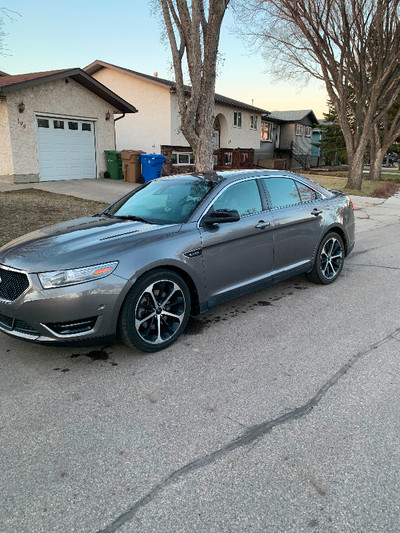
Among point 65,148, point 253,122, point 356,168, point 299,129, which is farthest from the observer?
point 299,129

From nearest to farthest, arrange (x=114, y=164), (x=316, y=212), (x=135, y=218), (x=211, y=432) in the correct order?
(x=211, y=432), (x=135, y=218), (x=316, y=212), (x=114, y=164)

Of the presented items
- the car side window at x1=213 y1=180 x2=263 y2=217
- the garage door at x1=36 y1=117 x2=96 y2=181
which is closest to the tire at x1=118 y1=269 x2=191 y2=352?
the car side window at x1=213 y1=180 x2=263 y2=217

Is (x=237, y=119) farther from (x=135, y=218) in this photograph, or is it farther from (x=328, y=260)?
(x=135, y=218)

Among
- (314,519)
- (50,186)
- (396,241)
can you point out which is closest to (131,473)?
(314,519)

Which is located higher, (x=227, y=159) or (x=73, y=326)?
(x=227, y=159)

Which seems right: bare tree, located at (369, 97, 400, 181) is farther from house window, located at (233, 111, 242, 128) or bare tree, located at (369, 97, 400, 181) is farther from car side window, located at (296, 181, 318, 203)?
car side window, located at (296, 181, 318, 203)

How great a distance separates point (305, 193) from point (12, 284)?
3.68 m

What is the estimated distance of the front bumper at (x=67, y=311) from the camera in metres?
3.18

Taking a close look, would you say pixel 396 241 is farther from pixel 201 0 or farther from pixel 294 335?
pixel 201 0

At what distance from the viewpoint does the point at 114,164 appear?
17.5 metres

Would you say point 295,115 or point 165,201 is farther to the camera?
point 295,115

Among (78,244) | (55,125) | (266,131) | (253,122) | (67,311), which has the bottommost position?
(67,311)

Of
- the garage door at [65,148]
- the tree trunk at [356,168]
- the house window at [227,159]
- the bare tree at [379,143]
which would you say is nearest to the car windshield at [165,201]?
the garage door at [65,148]

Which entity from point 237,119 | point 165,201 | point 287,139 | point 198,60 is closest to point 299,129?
point 287,139
